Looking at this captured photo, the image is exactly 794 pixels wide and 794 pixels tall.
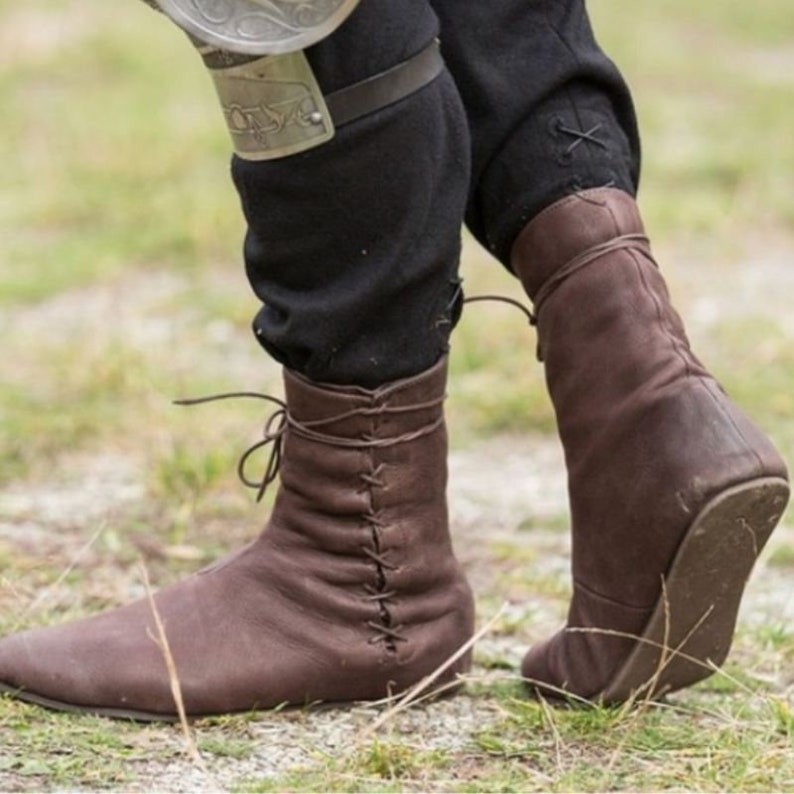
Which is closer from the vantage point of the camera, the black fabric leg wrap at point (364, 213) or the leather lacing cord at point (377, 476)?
the black fabric leg wrap at point (364, 213)

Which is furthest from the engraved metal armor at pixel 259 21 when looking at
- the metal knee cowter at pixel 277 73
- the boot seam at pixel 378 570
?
the boot seam at pixel 378 570

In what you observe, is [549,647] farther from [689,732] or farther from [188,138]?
[188,138]

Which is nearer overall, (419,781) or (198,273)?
(419,781)

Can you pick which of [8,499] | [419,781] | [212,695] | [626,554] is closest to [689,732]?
[626,554]

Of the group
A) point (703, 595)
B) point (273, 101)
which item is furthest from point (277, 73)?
point (703, 595)

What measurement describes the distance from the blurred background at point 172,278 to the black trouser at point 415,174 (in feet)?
1.89

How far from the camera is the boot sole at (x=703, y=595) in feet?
4.88

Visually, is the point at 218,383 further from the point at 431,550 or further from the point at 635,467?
the point at 635,467

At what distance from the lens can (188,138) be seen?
14.3ft

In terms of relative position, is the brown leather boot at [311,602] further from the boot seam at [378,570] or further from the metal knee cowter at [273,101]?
the metal knee cowter at [273,101]

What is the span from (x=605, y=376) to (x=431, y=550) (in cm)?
22

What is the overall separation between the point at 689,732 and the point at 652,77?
4.16 meters

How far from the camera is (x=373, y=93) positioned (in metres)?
1.45

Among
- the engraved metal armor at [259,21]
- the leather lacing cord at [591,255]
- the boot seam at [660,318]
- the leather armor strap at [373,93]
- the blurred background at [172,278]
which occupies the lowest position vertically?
the blurred background at [172,278]
